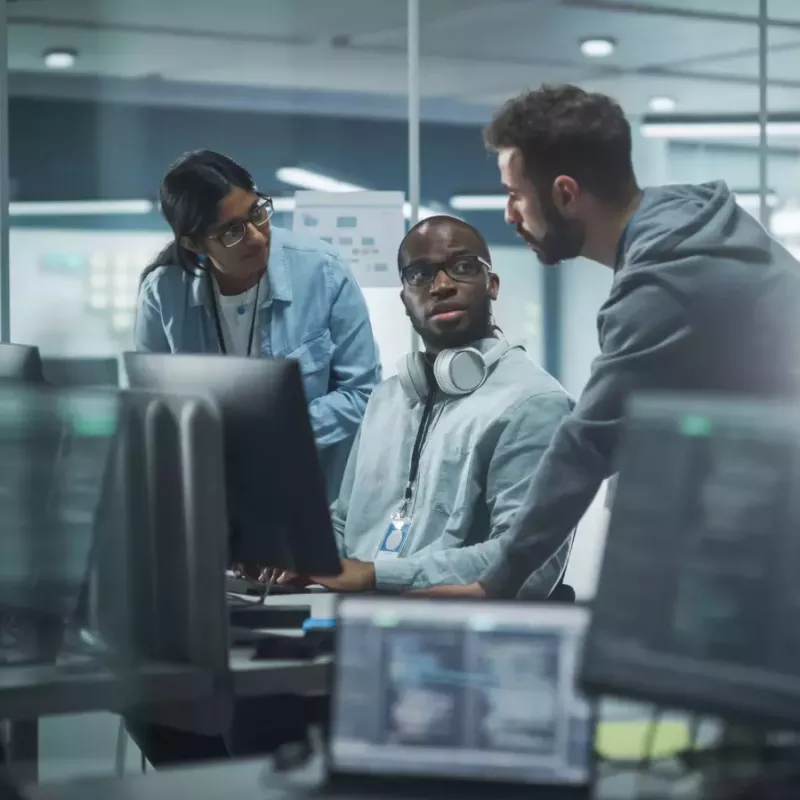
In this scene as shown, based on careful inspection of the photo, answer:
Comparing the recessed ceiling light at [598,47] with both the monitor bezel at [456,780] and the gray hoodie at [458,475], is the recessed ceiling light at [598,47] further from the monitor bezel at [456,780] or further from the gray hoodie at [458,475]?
the monitor bezel at [456,780]

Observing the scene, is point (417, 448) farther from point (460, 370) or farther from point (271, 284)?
point (271, 284)

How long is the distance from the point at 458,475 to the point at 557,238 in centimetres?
50

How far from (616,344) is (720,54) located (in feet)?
11.5

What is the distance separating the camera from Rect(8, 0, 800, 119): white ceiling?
4977 mm

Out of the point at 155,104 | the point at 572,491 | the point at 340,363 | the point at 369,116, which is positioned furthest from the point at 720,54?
the point at 572,491

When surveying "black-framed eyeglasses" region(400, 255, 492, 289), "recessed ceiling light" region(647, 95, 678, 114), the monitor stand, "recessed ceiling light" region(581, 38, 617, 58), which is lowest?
the monitor stand

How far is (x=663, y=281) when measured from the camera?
194cm

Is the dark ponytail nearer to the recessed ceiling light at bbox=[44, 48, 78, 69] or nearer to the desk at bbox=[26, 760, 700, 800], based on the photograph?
the desk at bbox=[26, 760, 700, 800]

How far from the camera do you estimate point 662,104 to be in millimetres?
5398

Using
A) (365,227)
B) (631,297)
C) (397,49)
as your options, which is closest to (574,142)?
(631,297)

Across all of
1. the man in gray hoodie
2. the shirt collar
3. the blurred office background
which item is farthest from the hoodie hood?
the blurred office background

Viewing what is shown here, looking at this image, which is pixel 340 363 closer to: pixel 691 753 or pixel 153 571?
pixel 153 571

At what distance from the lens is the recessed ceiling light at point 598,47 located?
5219 mm

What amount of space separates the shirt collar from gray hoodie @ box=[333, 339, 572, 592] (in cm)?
56
